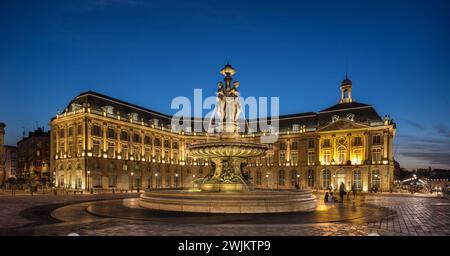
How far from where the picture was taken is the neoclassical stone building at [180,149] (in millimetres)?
57250

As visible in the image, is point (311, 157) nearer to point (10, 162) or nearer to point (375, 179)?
point (375, 179)

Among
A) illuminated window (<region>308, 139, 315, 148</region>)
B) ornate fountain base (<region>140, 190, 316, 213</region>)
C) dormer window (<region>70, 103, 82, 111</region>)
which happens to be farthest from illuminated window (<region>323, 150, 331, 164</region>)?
ornate fountain base (<region>140, 190, 316, 213</region>)

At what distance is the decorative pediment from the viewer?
211ft

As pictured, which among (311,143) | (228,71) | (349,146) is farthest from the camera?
(311,143)

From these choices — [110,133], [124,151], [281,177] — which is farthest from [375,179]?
[110,133]

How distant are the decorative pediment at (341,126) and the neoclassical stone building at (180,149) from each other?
6.8 inches

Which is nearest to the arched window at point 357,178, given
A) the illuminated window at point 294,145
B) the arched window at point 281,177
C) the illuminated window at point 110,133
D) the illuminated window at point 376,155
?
the illuminated window at point 376,155

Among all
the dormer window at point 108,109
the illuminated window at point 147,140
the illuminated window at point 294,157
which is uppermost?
the dormer window at point 108,109

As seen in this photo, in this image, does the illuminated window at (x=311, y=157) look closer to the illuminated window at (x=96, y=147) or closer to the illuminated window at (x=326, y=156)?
the illuminated window at (x=326, y=156)

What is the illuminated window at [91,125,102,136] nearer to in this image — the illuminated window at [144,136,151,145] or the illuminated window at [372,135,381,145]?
the illuminated window at [144,136,151,145]

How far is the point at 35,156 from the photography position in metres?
92.1

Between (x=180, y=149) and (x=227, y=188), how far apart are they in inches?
2295

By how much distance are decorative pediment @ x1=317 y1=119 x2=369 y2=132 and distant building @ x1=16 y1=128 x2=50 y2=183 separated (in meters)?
67.7

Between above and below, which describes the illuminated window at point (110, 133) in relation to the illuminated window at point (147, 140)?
above
